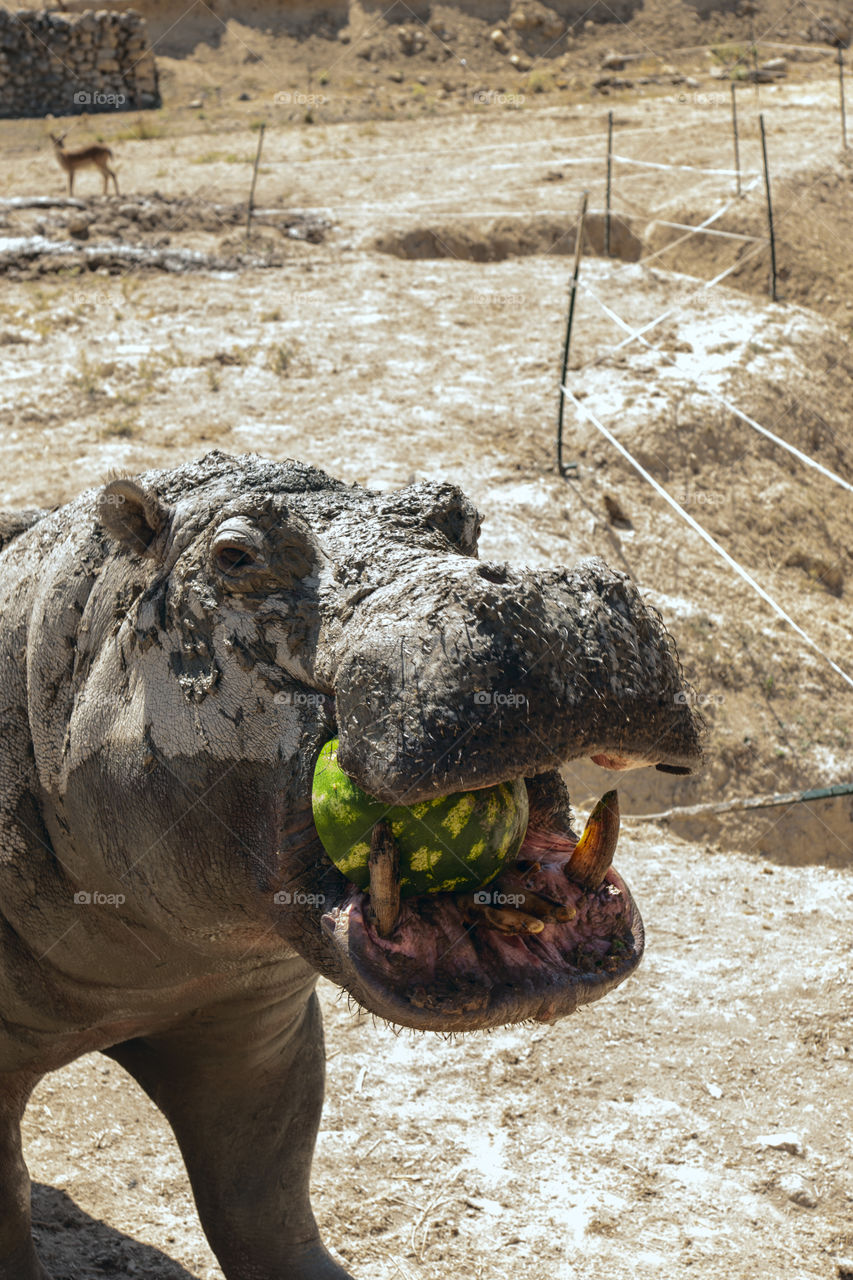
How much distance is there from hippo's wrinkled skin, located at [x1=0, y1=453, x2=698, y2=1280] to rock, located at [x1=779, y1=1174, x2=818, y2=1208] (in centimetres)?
195

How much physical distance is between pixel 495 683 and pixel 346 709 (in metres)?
0.33

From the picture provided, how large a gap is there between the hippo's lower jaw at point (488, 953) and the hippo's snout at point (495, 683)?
0.33 metres

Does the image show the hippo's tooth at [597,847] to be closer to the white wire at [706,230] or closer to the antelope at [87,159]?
the white wire at [706,230]

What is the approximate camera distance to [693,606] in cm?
922

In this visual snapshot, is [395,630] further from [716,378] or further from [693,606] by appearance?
[716,378]

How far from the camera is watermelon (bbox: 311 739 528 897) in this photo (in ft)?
8.95

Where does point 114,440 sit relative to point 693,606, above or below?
above

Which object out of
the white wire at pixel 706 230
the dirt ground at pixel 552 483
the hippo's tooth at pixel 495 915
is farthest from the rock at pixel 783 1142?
the white wire at pixel 706 230

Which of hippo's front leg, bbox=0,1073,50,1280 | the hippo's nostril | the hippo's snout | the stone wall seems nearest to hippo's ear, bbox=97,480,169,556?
the hippo's snout

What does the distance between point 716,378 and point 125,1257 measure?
937cm

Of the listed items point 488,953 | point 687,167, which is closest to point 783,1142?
point 488,953

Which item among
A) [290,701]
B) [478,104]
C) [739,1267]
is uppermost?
[478,104]

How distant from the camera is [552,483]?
10.0 metres

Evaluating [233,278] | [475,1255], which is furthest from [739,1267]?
[233,278]
